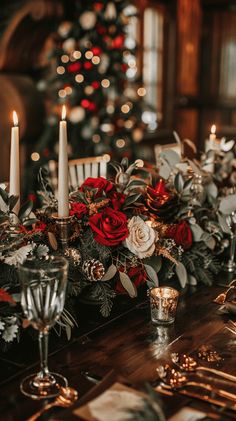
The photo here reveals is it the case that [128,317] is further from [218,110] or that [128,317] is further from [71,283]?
[218,110]

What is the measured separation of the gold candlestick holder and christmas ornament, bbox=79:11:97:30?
354 centimetres

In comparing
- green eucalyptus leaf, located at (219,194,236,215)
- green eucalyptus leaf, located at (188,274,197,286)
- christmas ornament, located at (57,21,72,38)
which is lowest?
green eucalyptus leaf, located at (188,274,197,286)

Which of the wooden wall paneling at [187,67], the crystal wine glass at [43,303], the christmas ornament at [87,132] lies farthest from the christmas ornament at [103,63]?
the crystal wine glass at [43,303]

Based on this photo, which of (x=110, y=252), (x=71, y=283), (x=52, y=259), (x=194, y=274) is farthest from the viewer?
(x=194, y=274)

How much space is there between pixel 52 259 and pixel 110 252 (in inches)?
13.7

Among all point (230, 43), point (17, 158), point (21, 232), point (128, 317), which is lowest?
point (128, 317)

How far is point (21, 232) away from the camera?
1.35 m

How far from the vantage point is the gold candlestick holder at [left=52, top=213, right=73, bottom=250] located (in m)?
1.39

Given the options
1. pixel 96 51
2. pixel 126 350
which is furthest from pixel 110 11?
pixel 126 350

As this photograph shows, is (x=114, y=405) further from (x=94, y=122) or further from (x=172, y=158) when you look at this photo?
(x=94, y=122)

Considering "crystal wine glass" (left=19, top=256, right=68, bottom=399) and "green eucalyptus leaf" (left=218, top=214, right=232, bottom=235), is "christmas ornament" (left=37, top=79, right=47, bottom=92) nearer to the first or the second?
"green eucalyptus leaf" (left=218, top=214, right=232, bottom=235)

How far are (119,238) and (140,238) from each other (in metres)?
0.06

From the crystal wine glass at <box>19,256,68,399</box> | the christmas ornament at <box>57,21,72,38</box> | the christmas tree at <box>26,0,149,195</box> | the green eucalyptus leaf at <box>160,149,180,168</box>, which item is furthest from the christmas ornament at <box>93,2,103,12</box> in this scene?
the crystal wine glass at <box>19,256,68,399</box>

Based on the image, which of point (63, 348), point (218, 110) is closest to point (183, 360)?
point (63, 348)
